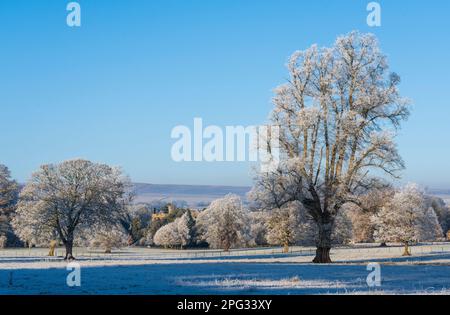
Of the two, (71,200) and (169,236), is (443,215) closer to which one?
(169,236)

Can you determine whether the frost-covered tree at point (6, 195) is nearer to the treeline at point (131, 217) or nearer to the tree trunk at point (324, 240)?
the treeline at point (131, 217)

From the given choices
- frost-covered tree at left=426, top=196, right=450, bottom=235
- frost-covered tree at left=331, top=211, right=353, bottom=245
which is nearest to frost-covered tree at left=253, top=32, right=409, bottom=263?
frost-covered tree at left=331, top=211, right=353, bottom=245

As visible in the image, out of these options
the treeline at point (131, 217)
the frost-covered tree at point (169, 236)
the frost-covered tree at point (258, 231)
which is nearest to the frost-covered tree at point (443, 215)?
the treeline at point (131, 217)

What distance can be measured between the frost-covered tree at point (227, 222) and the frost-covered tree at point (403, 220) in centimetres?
2541

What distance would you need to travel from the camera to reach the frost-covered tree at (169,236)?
117 meters

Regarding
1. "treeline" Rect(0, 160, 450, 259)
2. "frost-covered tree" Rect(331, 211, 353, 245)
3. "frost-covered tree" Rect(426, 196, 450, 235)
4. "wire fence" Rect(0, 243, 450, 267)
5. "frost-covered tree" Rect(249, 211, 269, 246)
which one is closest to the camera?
"treeline" Rect(0, 160, 450, 259)

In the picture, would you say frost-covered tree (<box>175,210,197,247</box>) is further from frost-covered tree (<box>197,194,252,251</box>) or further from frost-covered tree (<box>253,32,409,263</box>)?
frost-covered tree (<box>253,32,409,263</box>)

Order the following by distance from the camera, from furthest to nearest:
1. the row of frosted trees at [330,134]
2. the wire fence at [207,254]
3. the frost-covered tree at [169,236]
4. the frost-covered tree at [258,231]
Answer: the frost-covered tree at [169,236]
the frost-covered tree at [258,231]
the wire fence at [207,254]
the row of frosted trees at [330,134]

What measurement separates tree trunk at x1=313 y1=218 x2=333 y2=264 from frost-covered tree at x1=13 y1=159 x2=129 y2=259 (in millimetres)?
26192

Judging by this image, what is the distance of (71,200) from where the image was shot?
57812 mm

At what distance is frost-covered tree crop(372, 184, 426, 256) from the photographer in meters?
73.4
